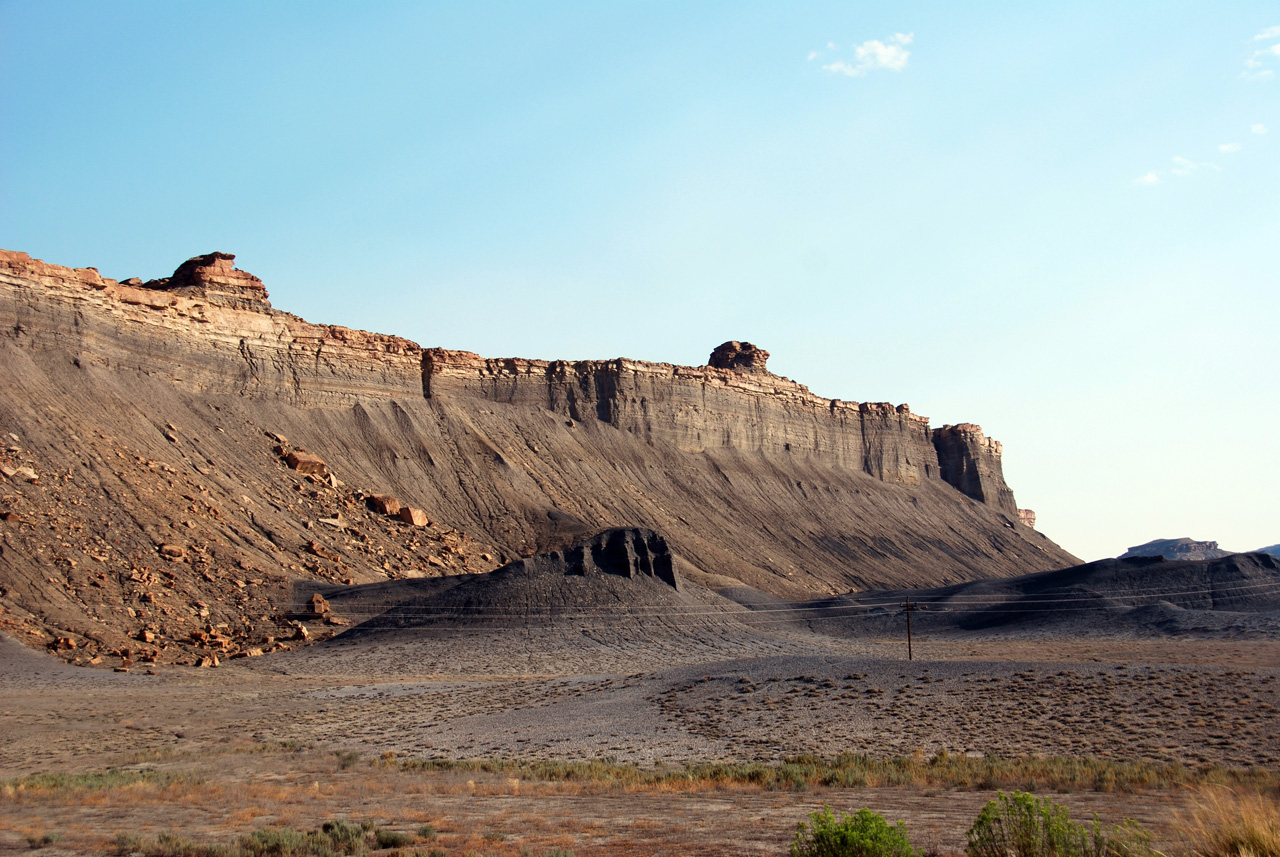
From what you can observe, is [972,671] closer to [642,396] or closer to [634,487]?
[634,487]

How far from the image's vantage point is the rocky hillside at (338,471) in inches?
1545

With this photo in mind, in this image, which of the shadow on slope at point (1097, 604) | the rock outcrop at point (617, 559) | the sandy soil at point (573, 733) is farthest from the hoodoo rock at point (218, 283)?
the shadow on slope at point (1097, 604)

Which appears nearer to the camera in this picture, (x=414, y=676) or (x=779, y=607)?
(x=414, y=676)

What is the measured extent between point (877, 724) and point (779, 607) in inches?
1141

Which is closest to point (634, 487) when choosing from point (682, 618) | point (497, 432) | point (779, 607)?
point (497, 432)

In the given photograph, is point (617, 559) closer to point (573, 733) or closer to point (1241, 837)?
point (573, 733)

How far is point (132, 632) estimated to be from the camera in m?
36.2

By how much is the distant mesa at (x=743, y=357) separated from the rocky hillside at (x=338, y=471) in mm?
269

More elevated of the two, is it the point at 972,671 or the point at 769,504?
the point at 769,504

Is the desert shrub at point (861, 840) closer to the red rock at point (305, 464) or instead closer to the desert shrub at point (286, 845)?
the desert shrub at point (286, 845)

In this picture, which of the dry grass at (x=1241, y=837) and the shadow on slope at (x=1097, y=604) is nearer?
the dry grass at (x=1241, y=837)

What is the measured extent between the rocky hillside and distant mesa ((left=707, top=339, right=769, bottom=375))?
27 cm

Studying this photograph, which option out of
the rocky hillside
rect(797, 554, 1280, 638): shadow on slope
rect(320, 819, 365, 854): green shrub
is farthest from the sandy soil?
rect(797, 554, 1280, 638): shadow on slope

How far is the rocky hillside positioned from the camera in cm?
3925
